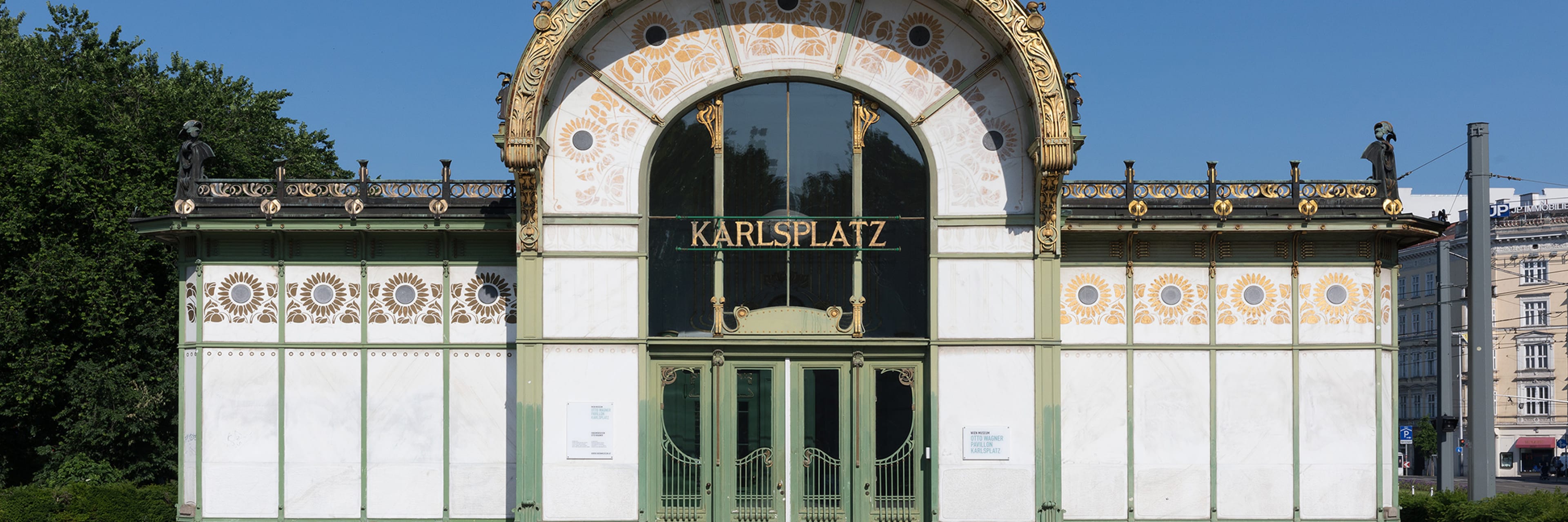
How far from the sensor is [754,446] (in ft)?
59.2

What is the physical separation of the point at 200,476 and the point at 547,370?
5377 mm

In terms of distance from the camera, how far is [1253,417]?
18.8 metres

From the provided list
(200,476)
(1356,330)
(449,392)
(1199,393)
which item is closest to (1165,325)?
(1199,393)

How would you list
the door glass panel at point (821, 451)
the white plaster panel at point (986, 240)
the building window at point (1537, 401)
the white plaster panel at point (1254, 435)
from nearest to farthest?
the white plaster panel at point (986, 240) < the door glass panel at point (821, 451) < the white plaster panel at point (1254, 435) < the building window at point (1537, 401)

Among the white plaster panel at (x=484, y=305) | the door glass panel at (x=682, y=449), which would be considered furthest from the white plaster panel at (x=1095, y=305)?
the white plaster panel at (x=484, y=305)

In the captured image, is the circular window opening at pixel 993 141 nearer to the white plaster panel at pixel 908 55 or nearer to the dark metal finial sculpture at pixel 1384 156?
the white plaster panel at pixel 908 55

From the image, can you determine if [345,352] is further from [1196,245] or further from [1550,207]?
[1550,207]

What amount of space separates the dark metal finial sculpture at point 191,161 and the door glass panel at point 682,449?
7.19 meters

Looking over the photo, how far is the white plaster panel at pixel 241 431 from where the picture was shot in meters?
18.8

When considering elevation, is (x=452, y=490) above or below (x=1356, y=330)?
below

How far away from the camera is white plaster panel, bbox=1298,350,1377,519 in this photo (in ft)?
61.5

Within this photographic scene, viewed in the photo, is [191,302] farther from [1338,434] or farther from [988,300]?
[1338,434]

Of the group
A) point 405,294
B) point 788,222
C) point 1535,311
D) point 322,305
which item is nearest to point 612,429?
point 788,222

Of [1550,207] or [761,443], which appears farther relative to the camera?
[1550,207]
